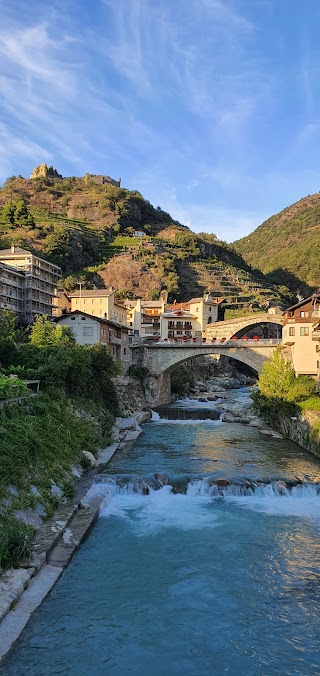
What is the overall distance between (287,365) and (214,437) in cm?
895

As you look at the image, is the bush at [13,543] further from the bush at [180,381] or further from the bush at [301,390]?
the bush at [180,381]

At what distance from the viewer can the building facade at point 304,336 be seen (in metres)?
40.8

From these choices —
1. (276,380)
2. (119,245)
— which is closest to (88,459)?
(276,380)

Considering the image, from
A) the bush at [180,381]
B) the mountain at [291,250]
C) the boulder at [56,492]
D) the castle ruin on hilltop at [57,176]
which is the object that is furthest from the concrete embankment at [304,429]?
the castle ruin on hilltop at [57,176]

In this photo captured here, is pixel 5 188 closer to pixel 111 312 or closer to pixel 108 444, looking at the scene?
pixel 111 312

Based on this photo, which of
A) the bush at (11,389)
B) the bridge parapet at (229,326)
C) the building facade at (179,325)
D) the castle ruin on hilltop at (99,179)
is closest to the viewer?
the bush at (11,389)

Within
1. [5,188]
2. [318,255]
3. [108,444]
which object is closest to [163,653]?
[108,444]

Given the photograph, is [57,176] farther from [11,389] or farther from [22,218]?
[11,389]

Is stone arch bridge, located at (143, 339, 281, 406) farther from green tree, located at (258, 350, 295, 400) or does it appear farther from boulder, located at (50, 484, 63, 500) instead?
boulder, located at (50, 484, 63, 500)

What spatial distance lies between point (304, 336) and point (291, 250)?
4650 inches

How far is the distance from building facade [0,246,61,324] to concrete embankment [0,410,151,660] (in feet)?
148

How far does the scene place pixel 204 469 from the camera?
25.0 meters

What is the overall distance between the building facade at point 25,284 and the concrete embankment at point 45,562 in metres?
45.2

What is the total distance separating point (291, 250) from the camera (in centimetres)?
15225
